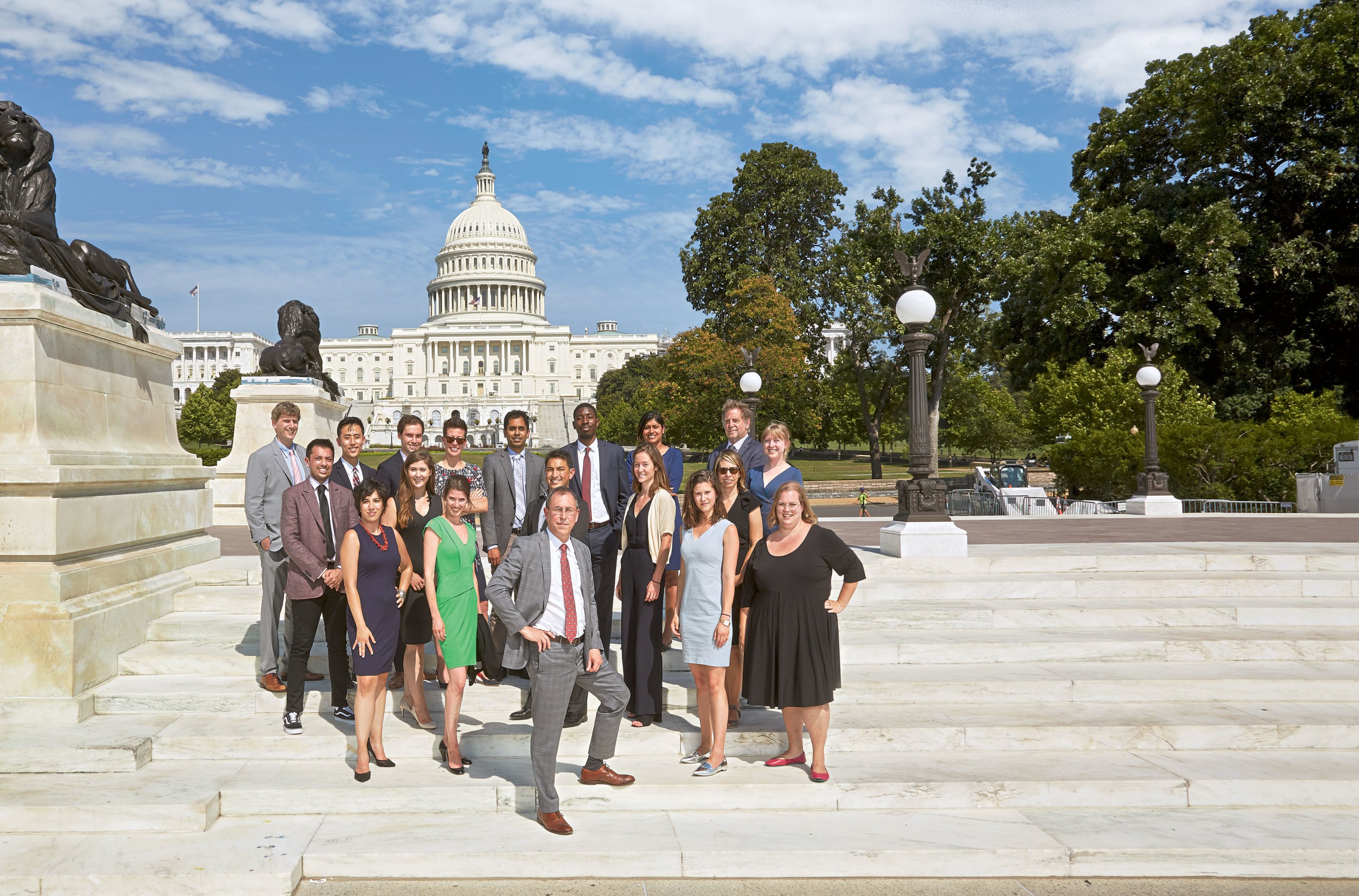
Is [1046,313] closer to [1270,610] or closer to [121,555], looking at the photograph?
[1270,610]

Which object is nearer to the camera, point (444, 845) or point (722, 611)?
point (444, 845)

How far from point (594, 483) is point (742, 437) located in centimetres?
114

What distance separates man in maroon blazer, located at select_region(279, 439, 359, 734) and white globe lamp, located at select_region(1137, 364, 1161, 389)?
1654 centimetres

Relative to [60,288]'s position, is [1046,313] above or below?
above

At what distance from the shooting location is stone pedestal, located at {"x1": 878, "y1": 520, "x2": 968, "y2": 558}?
30.9ft

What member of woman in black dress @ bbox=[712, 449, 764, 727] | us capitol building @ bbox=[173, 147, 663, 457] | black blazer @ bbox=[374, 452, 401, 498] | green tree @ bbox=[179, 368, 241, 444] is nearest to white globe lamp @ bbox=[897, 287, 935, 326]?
woman in black dress @ bbox=[712, 449, 764, 727]

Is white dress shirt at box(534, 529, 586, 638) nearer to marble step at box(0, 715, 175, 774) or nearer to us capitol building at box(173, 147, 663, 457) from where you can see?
marble step at box(0, 715, 175, 774)

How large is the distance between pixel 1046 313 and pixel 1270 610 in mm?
22059

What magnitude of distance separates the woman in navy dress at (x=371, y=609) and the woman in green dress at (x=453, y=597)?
0.24m

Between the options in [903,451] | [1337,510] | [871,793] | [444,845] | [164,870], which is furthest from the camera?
[903,451]

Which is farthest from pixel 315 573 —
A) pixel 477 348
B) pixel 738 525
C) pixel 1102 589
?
pixel 477 348

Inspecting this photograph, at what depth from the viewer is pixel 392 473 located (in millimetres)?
6613

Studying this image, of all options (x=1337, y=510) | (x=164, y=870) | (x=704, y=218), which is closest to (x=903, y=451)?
(x=704, y=218)

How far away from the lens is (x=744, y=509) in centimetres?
582
